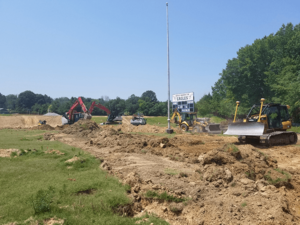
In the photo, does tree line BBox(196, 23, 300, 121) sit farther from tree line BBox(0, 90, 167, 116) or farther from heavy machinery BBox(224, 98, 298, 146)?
tree line BBox(0, 90, 167, 116)

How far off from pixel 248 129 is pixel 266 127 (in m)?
1.55

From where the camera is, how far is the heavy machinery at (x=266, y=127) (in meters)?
13.1

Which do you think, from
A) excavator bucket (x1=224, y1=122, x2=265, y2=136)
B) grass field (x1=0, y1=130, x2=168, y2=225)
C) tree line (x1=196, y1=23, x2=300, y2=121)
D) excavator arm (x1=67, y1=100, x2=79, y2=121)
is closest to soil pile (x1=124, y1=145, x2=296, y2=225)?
grass field (x1=0, y1=130, x2=168, y2=225)

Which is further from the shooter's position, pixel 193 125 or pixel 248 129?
pixel 193 125

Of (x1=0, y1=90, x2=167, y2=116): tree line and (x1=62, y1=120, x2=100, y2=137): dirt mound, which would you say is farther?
(x1=0, y1=90, x2=167, y2=116): tree line

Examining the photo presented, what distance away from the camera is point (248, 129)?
13273 mm

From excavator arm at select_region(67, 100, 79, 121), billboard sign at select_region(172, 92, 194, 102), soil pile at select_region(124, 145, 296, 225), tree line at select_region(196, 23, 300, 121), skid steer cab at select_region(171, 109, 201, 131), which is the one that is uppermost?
tree line at select_region(196, 23, 300, 121)

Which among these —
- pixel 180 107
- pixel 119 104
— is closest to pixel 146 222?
pixel 180 107

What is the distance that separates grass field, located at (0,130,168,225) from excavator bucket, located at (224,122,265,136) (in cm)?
910

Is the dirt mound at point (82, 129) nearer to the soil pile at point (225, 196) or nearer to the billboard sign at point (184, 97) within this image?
the billboard sign at point (184, 97)

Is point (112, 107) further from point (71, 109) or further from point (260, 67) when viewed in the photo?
point (260, 67)

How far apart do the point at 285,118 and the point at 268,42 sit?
3293 centimetres

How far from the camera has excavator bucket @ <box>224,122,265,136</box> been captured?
12871 mm

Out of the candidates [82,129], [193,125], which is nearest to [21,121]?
[82,129]
